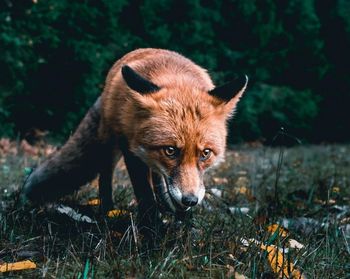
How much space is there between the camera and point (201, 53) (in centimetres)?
1364

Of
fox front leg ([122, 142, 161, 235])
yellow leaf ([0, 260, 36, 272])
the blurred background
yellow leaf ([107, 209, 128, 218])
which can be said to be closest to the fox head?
fox front leg ([122, 142, 161, 235])

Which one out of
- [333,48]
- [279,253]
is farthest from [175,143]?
[333,48]

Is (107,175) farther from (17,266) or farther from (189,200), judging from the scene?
(17,266)

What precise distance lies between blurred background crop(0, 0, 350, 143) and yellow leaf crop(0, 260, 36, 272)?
276 inches

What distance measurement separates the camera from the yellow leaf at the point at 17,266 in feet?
8.89

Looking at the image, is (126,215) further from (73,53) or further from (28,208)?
(73,53)

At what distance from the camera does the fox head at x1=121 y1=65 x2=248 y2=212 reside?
3.77m

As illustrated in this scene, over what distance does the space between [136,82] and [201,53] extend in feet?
32.8

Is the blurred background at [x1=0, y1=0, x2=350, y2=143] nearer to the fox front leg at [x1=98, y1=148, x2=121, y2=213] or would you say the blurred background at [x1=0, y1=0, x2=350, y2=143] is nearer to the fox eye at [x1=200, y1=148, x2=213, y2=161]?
the fox front leg at [x1=98, y1=148, x2=121, y2=213]

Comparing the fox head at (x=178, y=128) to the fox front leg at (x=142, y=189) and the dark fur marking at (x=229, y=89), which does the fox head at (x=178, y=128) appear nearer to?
the dark fur marking at (x=229, y=89)

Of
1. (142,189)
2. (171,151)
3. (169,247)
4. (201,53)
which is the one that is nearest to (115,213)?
(142,189)

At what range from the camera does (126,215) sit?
379cm

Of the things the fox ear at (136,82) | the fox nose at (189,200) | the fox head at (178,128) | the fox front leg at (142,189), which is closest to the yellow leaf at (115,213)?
the fox front leg at (142,189)

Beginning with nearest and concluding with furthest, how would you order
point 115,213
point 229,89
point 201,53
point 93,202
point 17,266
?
point 17,266 → point 115,213 → point 229,89 → point 93,202 → point 201,53
